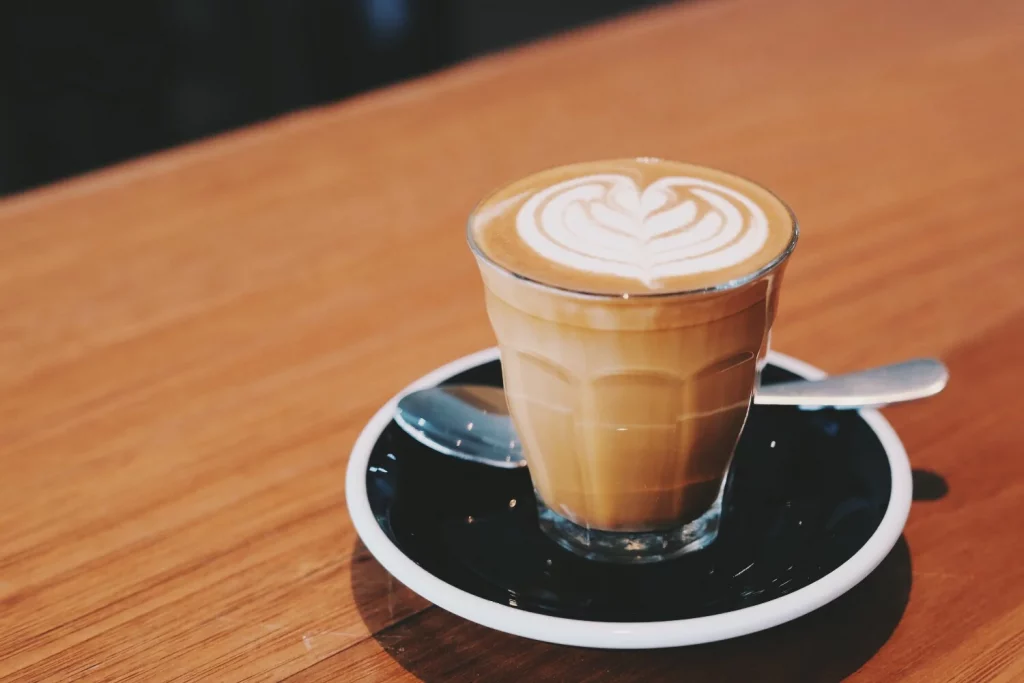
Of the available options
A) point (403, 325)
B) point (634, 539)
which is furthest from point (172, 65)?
point (634, 539)

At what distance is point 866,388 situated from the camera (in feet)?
1.83

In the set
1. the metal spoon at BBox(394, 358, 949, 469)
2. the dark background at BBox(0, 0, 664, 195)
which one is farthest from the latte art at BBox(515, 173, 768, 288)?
the dark background at BBox(0, 0, 664, 195)

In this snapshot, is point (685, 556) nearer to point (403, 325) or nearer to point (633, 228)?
point (633, 228)

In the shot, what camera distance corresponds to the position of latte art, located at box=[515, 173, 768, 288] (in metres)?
0.45

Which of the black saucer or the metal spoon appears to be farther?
the metal spoon

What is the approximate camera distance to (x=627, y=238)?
470 mm

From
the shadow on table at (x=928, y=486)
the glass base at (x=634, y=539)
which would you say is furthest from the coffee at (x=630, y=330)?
the shadow on table at (x=928, y=486)

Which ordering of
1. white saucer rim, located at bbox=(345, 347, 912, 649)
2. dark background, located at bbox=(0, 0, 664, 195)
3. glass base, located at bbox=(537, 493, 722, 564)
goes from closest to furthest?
white saucer rim, located at bbox=(345, 347, 912, 649), glass base, located at bbox=(537, 493, 722, 564), dark background, located at bbox=(0, 0, 664, 195)

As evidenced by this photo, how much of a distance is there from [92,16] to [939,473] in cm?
178

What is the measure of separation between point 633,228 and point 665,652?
199 mm

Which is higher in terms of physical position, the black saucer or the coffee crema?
the coffee crema

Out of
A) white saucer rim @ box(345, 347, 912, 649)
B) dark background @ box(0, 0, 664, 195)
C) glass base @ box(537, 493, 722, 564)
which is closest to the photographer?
white saucer rim @ box(345, 347, 912, 649)

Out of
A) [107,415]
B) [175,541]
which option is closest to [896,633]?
[175,541]

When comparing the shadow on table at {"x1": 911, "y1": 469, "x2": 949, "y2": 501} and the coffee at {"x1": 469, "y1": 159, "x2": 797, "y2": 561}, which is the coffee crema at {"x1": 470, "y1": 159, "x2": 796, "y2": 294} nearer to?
the coffee at {"x1": 469, "y1": 159, "x2": 797, "y2": 561}
